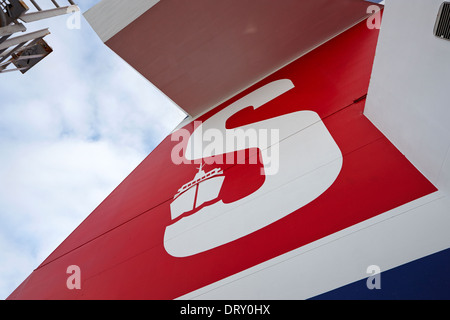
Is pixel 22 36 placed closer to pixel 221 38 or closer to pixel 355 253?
pixel 221 38

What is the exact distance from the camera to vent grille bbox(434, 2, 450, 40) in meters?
1.61

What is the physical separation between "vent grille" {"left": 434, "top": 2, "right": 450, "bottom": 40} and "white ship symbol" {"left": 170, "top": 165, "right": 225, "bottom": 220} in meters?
2.31

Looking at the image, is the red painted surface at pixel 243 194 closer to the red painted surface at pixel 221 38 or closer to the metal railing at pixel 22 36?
the red painted surface at pixel 221 38

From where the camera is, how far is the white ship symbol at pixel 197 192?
3.49 m

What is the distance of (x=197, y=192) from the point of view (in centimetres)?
368

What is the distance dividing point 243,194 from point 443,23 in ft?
6.55

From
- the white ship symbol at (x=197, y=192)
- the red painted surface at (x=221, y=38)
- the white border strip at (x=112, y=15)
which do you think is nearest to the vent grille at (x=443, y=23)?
the white ship symbol at (x=197, y=192)

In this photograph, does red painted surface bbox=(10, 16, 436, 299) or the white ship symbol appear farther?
the white ship symbol

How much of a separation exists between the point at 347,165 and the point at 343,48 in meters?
2.17

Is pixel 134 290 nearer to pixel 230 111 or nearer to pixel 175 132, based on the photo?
pixel 230 111

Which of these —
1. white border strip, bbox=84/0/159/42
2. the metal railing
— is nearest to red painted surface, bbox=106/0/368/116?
white border strip, bbox=84/0/159/42

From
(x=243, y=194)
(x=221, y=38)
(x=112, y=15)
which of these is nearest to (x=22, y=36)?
(x=112, y=15)

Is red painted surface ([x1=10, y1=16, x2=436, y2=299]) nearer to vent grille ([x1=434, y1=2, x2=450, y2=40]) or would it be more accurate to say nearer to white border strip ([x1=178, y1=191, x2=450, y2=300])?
white border strip ([x1=178, y1=191, x2=450, y2=300])

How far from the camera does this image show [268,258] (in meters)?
2.32
